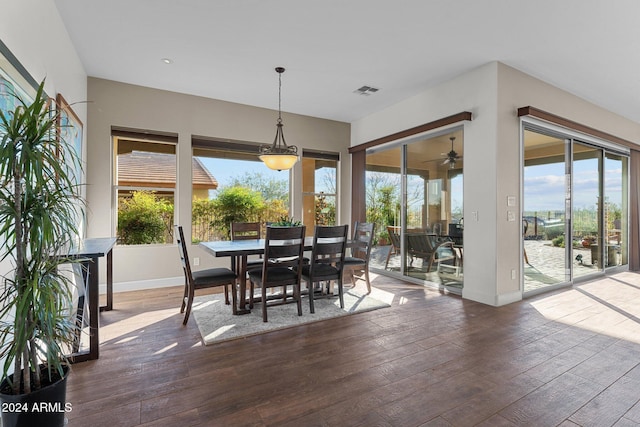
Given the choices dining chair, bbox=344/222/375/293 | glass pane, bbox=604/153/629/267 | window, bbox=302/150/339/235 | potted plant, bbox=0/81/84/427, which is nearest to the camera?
potted plant, bbox=0/81/84/427

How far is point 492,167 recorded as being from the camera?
3.78 m

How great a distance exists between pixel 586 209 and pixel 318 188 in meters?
4.55

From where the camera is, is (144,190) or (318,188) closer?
(144,190)

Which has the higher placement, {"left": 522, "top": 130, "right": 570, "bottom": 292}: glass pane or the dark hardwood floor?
{"left": 522, "top": 130, "right": 570, "bottom": 292}: glass pane

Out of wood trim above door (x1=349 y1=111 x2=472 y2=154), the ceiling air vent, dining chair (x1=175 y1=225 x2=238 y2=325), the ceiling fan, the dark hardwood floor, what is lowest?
the dark hardwood floor

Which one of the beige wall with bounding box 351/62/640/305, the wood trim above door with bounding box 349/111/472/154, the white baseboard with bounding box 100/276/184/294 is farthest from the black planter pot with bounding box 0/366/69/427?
the wood trim above door with bounding box 349/111/472/154

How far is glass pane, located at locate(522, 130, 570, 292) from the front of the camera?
4223 mm

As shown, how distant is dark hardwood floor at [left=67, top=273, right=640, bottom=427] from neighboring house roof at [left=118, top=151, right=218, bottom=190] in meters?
2.05

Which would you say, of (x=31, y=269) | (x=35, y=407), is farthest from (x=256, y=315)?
(x=31, y=269)

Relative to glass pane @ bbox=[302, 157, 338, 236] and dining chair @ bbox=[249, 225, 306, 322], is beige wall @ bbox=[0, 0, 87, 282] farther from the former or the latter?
glass pane @ bbox=[302, 157, 338, 236]

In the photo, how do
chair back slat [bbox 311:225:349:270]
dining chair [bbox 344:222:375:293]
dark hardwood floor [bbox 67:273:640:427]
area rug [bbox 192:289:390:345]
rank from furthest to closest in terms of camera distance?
dining chair [bbox 344:222:375:293] < chair back slat [bbox 311:225:349:270] < area rug [bbox 192:289:390:345] < dark hardwood floor [bbox 67:273:640:427]

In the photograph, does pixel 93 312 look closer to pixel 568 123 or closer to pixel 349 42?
pixel 349 42

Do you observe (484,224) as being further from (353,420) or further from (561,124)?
(353,420)

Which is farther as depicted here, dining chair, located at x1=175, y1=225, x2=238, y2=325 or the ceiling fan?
the ceiling fan
